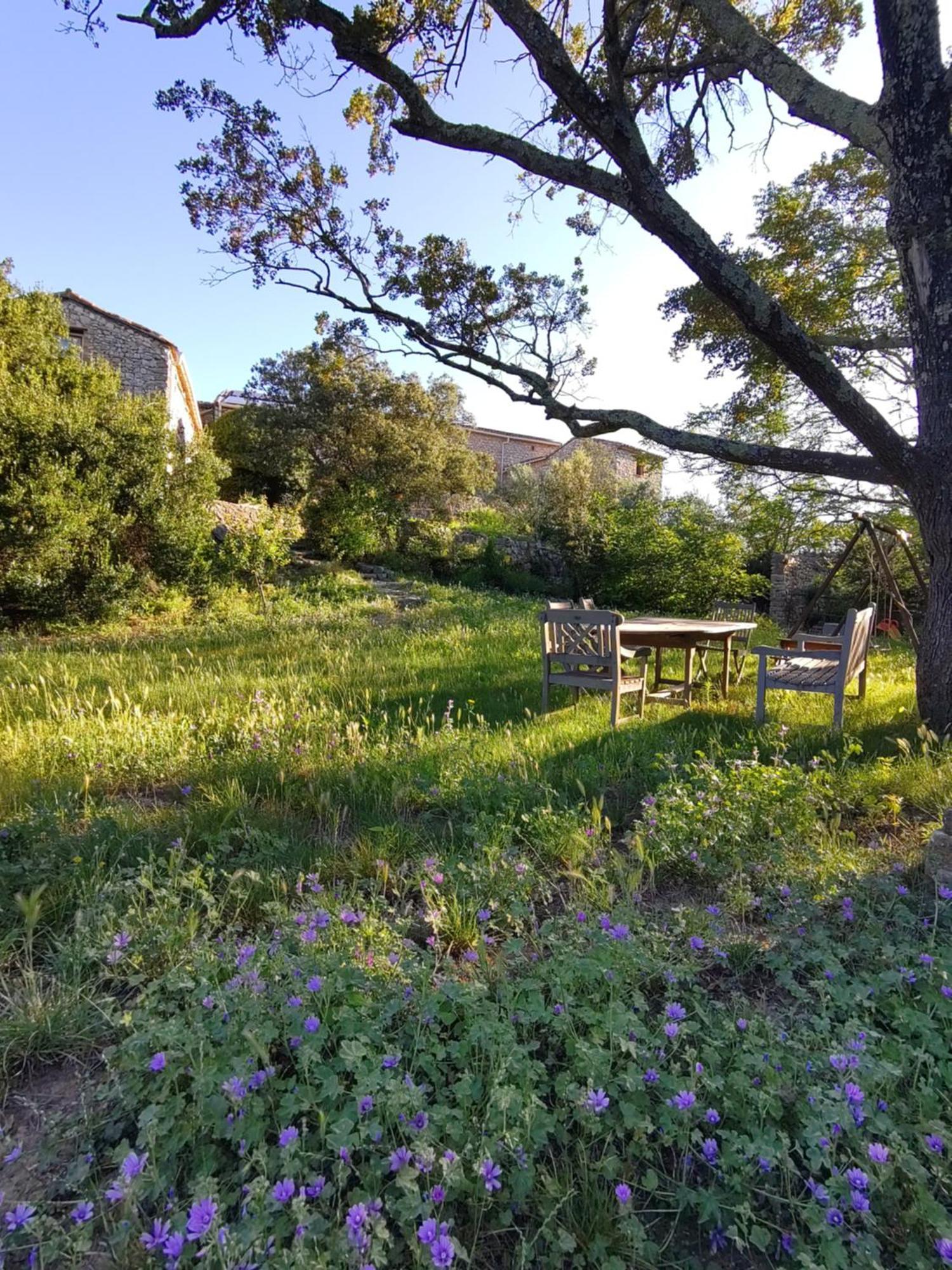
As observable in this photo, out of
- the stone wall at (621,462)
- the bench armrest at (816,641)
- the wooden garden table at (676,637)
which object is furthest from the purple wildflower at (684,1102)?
the stone wall at (621,462)

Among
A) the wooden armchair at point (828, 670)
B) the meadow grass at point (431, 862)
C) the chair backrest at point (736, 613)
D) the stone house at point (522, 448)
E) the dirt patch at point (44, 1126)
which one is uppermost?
the stone house at point (522, 448)

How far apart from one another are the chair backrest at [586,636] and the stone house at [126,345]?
13.8 m

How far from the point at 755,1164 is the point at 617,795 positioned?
7.22 ft

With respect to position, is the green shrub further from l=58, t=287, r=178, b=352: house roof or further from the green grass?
l=58, t=287, r=178, b=352: house roof

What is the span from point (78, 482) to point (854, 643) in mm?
10890

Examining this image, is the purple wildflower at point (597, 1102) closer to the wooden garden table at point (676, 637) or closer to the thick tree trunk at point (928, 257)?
the thick tree trunk at point (928, 257)

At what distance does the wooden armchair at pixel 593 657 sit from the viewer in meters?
4.97

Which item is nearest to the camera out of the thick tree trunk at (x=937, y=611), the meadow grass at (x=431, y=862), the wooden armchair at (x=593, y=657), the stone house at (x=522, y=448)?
the meadow grass at (x=431, y=862)

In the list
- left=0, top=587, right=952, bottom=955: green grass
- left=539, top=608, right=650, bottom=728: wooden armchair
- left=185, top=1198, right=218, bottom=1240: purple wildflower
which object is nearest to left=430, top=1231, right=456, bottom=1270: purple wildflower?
left=185, top=1198, right=218, bottom=1240: purple wildflower

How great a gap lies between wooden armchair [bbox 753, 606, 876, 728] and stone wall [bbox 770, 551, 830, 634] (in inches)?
429

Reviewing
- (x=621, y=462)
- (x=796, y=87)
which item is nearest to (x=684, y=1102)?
(x=796, y=87)

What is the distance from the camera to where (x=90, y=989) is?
67.0 inches

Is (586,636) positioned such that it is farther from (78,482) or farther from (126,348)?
(126,348)

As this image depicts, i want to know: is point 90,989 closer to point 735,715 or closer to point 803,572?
point 735,715
